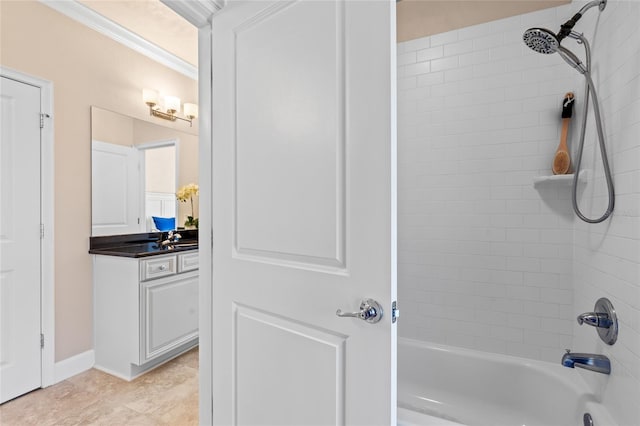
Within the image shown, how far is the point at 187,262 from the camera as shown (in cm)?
281

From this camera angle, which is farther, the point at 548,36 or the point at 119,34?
the point at 119,34

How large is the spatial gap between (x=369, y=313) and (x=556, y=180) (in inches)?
53.4

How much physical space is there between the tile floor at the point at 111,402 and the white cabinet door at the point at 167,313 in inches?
8.6

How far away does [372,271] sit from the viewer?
3.11 ft

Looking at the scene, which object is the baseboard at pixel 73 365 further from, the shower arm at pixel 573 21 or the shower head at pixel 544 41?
the shower arm at pixel 573 21

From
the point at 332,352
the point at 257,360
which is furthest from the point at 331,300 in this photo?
the point at 257,360

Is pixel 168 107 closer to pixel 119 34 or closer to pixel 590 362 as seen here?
pixel 119 34

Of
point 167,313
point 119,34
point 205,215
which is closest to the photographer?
point 205,215

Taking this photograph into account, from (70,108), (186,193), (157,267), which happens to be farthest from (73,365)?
(70,108)

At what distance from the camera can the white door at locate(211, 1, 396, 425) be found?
939 mm

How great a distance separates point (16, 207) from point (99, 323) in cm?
101

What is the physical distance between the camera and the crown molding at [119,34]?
2.39 meters

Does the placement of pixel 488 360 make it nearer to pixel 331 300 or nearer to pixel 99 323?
pixel 331 300

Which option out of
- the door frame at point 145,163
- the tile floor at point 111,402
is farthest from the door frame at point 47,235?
the door frame at point 145,163
